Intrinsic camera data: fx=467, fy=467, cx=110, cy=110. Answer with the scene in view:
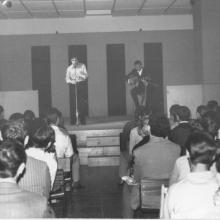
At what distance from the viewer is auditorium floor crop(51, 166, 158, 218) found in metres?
5.10

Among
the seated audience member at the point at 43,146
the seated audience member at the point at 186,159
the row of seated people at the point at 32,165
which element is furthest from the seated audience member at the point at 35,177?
the seated audience member at the point at 186,159

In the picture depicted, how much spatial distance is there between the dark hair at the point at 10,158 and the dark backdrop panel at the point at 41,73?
1114 cm

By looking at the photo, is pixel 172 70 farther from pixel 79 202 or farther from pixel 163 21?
pixel 79 202

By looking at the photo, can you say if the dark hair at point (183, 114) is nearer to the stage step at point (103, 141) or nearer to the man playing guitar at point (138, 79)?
the stage step at point (103, 141)

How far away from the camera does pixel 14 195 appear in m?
2.22

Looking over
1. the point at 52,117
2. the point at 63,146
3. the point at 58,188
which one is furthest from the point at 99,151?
the point at 58,188

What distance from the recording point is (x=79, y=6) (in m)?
11.9

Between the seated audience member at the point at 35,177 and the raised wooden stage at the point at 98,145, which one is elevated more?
the seated audience member at the point at 35,177

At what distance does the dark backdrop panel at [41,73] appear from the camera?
13430 millimetres

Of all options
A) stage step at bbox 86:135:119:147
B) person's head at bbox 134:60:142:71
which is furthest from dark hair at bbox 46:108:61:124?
person's head at bbox 134:60:142:71

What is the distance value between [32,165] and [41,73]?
1036 centimetres

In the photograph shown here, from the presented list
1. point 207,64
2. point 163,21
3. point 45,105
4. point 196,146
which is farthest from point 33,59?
point 196,146

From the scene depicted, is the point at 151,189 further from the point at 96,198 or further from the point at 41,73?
the point at 41,73

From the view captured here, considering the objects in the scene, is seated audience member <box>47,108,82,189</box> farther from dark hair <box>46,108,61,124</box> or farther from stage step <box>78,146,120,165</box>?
stage step <box>78,146,120,165</box>
